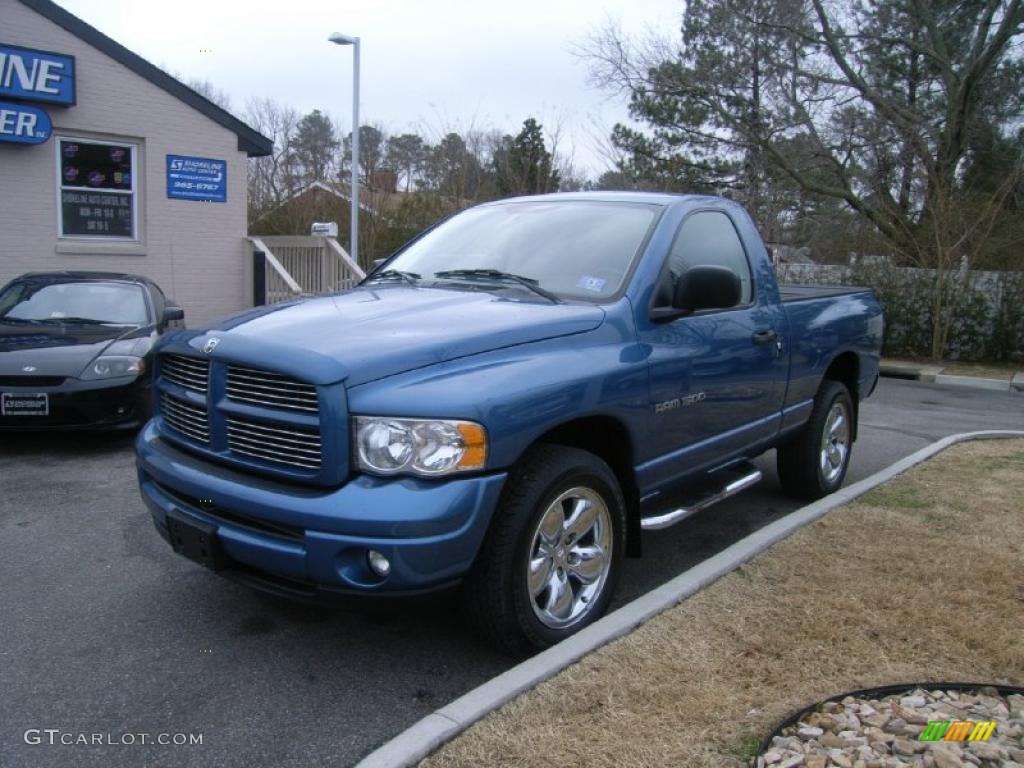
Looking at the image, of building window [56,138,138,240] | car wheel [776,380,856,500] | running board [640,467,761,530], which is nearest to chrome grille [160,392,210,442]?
running board [640,467,761,530]

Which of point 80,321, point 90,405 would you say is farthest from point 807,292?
point 80,321

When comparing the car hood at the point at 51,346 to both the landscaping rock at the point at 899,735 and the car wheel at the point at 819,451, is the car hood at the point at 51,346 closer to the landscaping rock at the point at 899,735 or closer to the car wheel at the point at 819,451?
the car wheel at the point at 819,451

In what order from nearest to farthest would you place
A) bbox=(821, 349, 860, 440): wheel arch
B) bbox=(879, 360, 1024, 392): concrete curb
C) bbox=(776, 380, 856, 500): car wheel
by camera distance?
bbox=(776, 380, 856, 500): car wheel, bbox=(821, 349, 860, 440): wheel arch, bbox=(879, 360, 1024, 392): concrete curb

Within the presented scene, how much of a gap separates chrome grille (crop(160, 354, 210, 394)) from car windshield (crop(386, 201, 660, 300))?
132 cm

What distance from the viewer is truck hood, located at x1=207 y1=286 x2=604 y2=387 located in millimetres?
3125

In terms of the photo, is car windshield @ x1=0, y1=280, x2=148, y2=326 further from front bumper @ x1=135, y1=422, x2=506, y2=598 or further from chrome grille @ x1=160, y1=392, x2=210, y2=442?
front bumper @ x1=135, y1=422, x2=506, y2=598

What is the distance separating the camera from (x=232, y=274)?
14.3 meters

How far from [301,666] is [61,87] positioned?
37.1 ft

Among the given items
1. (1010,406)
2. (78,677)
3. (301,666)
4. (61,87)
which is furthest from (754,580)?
(61,87)

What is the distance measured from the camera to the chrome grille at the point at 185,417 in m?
3.45

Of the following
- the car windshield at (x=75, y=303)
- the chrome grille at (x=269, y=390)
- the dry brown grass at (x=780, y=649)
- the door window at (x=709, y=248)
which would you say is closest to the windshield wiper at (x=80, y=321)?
the car windshield at (x=75, y=303)

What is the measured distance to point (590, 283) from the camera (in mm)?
4059

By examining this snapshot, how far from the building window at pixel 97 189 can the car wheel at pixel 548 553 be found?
11.4 meters

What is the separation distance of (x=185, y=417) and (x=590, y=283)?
1.86m
